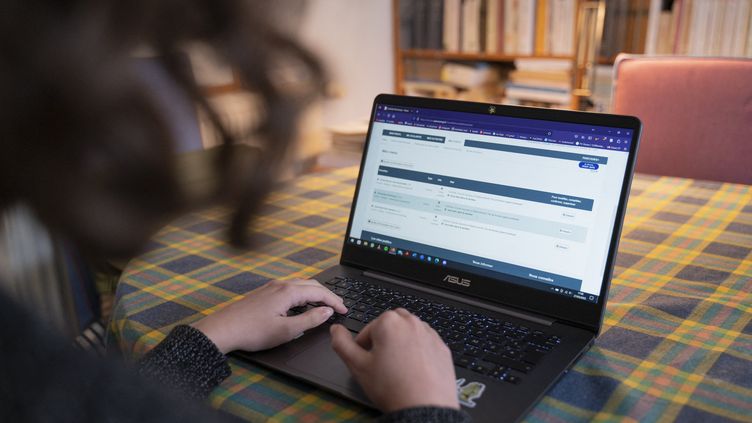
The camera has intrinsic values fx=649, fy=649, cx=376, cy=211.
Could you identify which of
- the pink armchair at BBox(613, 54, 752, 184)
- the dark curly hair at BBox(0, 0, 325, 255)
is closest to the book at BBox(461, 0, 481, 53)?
the pink armchair at BBox(613, 54, 752, 184)

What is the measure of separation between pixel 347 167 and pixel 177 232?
0.59 meters

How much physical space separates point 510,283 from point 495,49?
7.85ft

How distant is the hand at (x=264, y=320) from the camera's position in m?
0.76

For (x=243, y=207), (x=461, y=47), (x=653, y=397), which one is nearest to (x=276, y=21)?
(x=243, y=207)

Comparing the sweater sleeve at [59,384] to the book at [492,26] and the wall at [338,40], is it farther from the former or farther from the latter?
the book at [492,26]

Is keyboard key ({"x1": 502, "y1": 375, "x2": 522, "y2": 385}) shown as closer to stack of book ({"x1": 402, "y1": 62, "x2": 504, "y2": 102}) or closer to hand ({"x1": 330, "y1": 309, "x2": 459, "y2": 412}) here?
hand ({"x1": 330, "y1": 309, "x2": 459, "y2": 412})

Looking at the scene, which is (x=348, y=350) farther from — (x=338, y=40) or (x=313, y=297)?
(x=338, y=40)

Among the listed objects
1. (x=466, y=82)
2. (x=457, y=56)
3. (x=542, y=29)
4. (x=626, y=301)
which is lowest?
(x=626, y=301)

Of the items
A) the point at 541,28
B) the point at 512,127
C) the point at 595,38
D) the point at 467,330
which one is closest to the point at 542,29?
the point at 541,28

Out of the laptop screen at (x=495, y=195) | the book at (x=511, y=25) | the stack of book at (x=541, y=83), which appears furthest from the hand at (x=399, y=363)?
the book at (x=511, y=25)

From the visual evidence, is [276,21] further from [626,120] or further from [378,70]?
[378,70]

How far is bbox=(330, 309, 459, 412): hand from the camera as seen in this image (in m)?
0.61

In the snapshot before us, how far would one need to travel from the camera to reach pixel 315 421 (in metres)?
0.66

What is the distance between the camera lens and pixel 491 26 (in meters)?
3.03
